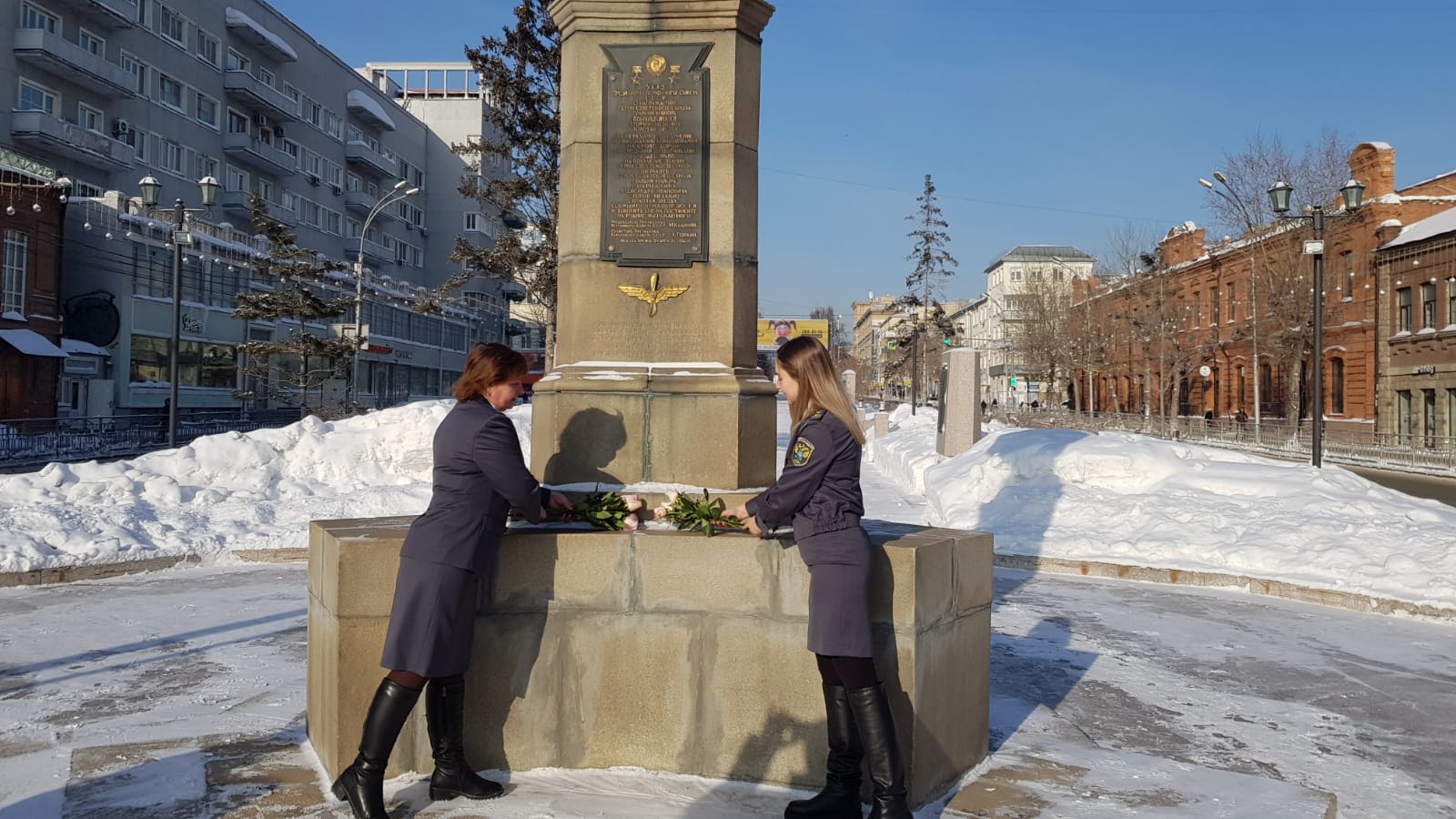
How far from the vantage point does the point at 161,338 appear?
42.5 meters

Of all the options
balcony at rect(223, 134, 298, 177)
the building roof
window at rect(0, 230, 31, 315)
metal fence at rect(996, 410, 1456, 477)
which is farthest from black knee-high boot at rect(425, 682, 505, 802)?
the building roof

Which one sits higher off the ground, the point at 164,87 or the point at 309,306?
the point at 164,87

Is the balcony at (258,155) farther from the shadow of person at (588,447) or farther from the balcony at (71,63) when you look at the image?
the shadow of person at (588,447)

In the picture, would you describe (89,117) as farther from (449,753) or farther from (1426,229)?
(1426,229)

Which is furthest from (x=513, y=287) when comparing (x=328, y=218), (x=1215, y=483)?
(x=1215, y=483)

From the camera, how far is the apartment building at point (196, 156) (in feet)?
126

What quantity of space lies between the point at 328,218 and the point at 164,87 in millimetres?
17444

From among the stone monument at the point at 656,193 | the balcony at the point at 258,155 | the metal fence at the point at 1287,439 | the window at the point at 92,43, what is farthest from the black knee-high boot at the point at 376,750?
the balcony at the point at 258,155

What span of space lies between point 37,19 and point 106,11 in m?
2.74

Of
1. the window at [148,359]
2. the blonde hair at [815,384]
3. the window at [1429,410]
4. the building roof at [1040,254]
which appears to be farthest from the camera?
the building roof at [1040,254]

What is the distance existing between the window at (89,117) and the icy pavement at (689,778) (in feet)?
121

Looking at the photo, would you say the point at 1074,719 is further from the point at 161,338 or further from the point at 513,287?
the point at 513,287

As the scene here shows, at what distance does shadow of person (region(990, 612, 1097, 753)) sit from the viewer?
6.52m

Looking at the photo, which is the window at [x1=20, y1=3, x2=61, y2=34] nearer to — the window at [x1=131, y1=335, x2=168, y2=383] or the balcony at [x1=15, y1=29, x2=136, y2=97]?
the balcony at [x1=15, y1=29, x2=136, y2=97]
